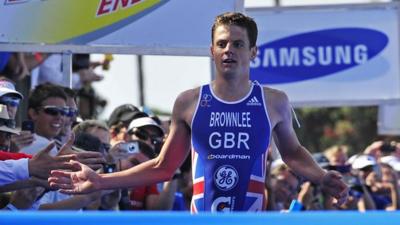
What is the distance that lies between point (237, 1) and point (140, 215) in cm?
416

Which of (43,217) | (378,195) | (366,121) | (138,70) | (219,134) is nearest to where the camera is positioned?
(43,217)

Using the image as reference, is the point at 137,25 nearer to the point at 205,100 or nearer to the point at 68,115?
the point at 68,115

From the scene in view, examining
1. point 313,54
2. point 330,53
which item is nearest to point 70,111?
point 313,54

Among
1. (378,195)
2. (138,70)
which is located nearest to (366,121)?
(138,70)

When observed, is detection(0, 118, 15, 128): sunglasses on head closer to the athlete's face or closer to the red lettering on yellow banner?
the red lettering on yellow banner

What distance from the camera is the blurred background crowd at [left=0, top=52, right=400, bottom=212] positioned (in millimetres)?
7098

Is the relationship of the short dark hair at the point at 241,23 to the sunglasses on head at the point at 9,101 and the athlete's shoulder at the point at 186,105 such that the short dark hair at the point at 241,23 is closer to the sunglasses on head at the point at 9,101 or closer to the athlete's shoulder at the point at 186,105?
the athlete's shoulder at the point at 186,105

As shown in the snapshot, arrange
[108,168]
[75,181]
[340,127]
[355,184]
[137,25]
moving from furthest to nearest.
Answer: [340,127], [355,184], [137,25], [108,168], [75,181]

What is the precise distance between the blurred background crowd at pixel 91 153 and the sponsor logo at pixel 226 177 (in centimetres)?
65

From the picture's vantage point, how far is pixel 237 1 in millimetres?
8367

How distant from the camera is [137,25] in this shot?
8383 millimetres

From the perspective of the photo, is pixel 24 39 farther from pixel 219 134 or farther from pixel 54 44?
pixel 219 134

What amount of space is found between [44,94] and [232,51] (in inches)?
101

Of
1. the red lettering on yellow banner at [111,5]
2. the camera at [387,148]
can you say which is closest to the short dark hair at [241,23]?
the red lettering on yellow banner at [111,5]
